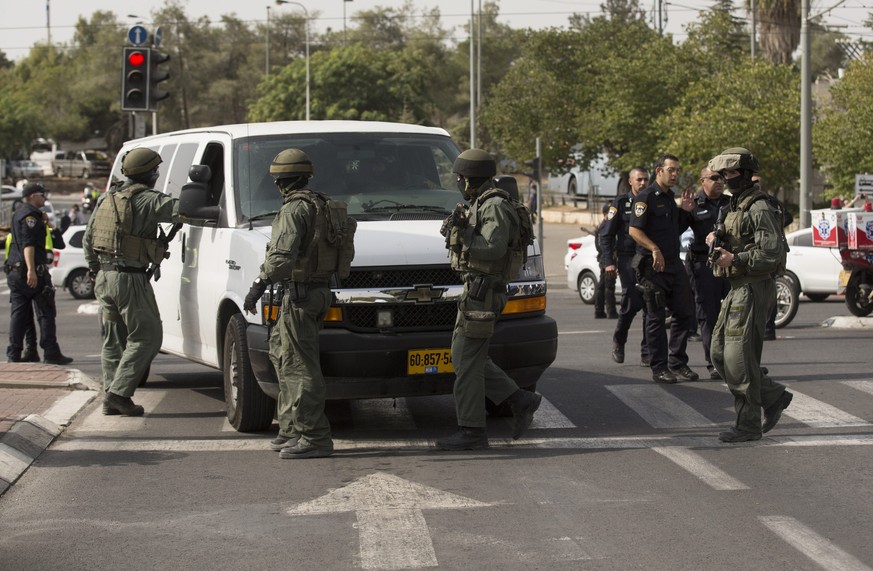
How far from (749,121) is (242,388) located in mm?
27629

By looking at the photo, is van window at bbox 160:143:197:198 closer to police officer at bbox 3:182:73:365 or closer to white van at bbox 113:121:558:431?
white van at bbox 113:121:558:431

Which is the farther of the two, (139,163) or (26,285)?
(26,285)

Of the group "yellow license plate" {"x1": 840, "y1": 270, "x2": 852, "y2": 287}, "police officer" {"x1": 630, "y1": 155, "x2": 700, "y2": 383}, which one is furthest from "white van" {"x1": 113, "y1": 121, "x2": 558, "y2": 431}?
"yellow license plate" {"x1": 840, "y1": 270, "x2": 852, "y2": 287}

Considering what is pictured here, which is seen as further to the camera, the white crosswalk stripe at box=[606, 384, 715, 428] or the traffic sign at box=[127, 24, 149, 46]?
the traffic sign at box=[127, 24, 149, 46]

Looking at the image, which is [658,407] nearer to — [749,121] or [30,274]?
[30,274]

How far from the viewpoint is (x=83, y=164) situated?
90062 mm

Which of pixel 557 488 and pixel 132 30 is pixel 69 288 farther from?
pixel 557 488

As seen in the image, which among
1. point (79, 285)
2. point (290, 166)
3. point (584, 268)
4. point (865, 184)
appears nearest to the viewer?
point (290, 166)

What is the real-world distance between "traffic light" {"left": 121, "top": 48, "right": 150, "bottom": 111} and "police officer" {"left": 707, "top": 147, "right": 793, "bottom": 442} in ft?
40.6

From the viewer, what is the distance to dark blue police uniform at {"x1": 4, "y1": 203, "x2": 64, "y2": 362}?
1247 cm

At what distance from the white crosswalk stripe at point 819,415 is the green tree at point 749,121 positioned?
2422 cm

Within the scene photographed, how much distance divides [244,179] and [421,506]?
130 inches

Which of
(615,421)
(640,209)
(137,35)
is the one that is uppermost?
(137,35)

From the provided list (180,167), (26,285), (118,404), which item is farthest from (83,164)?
(118,404)
